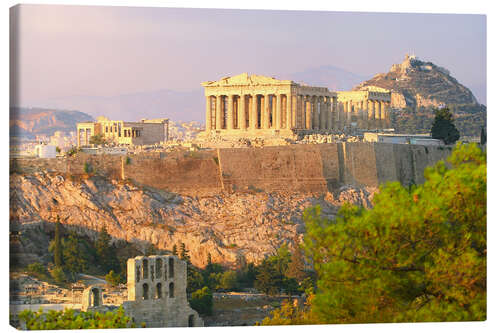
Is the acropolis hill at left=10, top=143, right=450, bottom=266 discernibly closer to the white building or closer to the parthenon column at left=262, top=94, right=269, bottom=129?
the white building

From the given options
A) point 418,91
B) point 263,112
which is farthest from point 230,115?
point 418,91

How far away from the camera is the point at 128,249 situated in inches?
1314

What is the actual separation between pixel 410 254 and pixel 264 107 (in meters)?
25.4

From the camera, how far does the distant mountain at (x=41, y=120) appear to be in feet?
69.4

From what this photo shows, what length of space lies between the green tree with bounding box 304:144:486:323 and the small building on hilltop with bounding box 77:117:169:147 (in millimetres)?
24713

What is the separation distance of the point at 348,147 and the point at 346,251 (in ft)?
70.4

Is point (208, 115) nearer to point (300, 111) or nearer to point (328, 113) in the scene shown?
point (300, 111)

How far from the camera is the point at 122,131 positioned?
43.1 m

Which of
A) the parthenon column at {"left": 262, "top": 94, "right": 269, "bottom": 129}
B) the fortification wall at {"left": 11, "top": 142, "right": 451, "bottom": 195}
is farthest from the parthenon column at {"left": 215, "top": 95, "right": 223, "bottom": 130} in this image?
the fortification wall at {"left": 11, "top": 142, "right": 451, "bottom": 195}

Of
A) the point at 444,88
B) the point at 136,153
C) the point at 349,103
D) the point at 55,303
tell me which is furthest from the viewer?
the point at 444,88

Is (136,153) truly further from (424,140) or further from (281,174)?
(424,140)

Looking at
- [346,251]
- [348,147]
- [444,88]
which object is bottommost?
[346,251]

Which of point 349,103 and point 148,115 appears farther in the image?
point 349,103

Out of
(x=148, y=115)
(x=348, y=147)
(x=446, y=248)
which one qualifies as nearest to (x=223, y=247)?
(x=348, y=147)
